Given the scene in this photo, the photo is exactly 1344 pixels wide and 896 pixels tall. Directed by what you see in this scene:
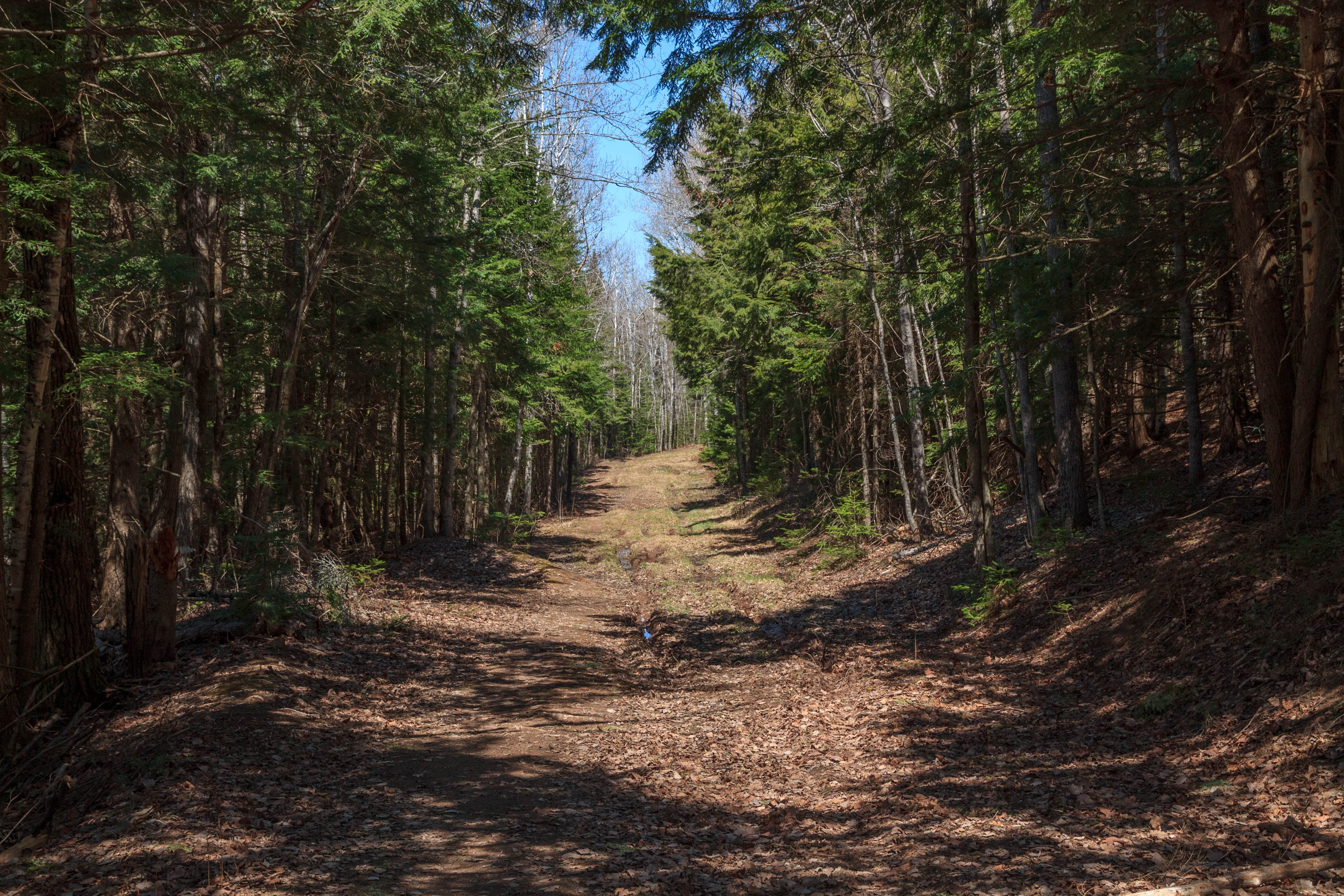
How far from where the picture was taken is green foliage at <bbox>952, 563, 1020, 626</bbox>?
11.5 metres

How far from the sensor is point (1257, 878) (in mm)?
4105

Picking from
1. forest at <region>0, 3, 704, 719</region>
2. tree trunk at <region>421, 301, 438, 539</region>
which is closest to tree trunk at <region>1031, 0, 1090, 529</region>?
forest at <region>0, 3, 704, 719</region>

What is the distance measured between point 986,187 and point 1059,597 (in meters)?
5.52

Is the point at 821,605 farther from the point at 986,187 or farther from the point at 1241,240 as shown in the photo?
the point at 1241,240

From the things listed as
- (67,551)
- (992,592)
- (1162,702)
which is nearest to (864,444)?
(992,592)

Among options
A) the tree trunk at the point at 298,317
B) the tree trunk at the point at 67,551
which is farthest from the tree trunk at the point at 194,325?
the tree trunk at the point at 67,551

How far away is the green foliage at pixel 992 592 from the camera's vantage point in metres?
11.5

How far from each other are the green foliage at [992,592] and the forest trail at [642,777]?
553 millimetres

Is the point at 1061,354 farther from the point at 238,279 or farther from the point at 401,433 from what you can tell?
the point at 401,433

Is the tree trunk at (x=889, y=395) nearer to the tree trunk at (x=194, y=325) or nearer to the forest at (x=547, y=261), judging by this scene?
the forest at (x=547, y=261)

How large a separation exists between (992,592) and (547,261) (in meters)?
14.6

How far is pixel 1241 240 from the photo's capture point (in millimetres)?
7871

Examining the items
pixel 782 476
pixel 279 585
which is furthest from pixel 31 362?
pixel 782 476

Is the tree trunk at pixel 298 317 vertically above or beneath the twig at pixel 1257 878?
above
